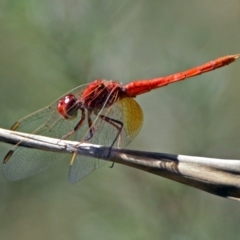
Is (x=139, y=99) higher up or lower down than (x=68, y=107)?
higher up

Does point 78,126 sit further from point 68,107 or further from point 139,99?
point 139,99

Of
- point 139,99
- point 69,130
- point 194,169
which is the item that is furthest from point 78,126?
point 194,169

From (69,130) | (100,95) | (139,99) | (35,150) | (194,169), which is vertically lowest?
(194,169)

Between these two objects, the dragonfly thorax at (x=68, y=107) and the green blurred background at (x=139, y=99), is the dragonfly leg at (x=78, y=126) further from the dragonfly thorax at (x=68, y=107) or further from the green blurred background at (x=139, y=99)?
the green blurred background at (x=139, y=99)

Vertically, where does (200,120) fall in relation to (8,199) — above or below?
above

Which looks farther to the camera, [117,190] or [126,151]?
[117,190]

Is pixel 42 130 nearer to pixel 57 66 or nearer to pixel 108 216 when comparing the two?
pixel 57 66

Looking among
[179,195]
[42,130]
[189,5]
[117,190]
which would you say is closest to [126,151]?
[42,130]

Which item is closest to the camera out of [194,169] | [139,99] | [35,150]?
[194,169]
